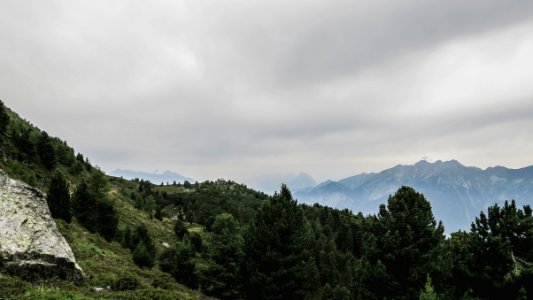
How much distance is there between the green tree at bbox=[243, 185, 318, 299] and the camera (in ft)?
90.0

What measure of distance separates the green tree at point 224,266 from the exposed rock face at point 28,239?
47.1ft

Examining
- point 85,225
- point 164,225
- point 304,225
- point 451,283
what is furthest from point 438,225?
point 164,225

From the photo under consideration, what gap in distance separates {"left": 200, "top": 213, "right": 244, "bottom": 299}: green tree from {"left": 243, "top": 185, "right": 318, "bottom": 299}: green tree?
60.9 inches

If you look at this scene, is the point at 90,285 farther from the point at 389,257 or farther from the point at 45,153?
the point at 45,153

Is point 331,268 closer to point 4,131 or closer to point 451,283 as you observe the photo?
point 451,283

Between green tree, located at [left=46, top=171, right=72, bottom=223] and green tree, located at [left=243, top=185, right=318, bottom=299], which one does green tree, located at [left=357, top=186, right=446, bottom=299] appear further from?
green tree, located at [left=46, top=171, right=72, bottom=223]

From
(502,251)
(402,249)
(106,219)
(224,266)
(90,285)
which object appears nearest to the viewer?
(90,285)

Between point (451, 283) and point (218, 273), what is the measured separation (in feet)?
62.9

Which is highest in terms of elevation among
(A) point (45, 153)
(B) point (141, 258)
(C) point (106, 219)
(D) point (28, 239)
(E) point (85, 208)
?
(A) point (45, 153)

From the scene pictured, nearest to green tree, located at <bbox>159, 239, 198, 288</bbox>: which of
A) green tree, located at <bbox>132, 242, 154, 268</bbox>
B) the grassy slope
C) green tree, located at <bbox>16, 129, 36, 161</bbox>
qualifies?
the grassy slope

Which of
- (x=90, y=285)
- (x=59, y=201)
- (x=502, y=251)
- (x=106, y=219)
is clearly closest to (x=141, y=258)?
(x=59, y=201)

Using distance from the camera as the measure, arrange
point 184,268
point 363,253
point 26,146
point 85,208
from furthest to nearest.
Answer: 1. point 26,146
2. point 85,208
3. point 184,268
4. point 363,253

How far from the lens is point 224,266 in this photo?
31.0m

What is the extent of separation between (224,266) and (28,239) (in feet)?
59.2
